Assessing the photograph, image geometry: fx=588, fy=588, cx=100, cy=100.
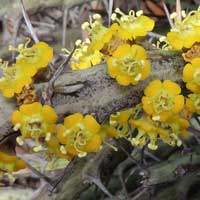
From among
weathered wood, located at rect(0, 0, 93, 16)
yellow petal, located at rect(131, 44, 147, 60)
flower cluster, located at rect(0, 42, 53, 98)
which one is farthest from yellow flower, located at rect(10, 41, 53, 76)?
weathered wood, located at rect(0, 0, 93, 16)

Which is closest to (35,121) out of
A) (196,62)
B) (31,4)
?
(196,62)

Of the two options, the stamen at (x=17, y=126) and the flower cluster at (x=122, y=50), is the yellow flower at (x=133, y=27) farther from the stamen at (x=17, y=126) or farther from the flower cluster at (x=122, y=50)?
the stamen at (x=17, y=126)

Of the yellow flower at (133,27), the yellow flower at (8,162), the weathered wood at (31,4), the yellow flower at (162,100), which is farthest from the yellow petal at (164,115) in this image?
the weathered wood at (31,4)

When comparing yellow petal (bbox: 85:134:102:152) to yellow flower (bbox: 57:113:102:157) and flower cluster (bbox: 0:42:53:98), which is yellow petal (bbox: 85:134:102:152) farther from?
flower cluster (bbox: 0:42:53:98)

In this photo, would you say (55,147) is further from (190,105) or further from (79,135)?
(190,105)

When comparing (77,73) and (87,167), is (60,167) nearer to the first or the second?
(87,167)
